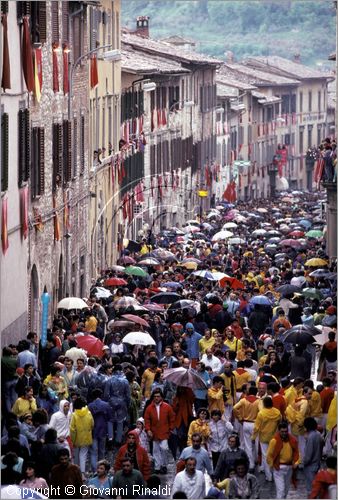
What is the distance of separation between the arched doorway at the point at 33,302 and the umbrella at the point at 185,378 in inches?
439

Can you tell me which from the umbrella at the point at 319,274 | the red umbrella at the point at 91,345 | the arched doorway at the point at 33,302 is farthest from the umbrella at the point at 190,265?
the red umbrella at the point at 91,345

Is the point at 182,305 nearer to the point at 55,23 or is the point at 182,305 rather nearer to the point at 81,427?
the point at 55,23

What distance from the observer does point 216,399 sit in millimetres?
24094

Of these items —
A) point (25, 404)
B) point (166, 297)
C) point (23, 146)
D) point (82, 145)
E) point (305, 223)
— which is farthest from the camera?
point (305, 223)

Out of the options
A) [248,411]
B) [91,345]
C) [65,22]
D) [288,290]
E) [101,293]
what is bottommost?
[101,293]

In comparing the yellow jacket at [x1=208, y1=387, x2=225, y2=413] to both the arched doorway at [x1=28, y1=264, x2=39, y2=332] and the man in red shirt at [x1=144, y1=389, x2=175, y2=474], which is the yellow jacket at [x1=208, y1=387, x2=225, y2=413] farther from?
the arched doorway at [x1=28, y1=264, x2=39, y2=332]

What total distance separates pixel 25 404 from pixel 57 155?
17.2m

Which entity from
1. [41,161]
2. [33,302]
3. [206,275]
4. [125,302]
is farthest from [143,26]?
[125,302]

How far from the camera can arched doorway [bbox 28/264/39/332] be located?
35094 mm

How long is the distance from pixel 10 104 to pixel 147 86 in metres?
31.7

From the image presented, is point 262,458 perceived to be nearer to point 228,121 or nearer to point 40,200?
point 40,200

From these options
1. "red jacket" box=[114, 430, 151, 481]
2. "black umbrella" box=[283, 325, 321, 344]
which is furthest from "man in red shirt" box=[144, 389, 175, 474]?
"black umbrella" box=[283, 325, 321, 344]

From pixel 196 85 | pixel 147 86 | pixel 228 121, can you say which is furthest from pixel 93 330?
pixel 228 121

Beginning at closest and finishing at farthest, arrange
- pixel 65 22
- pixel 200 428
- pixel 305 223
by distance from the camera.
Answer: pixel 200 428, pixel 65 22, pixel 305 223
